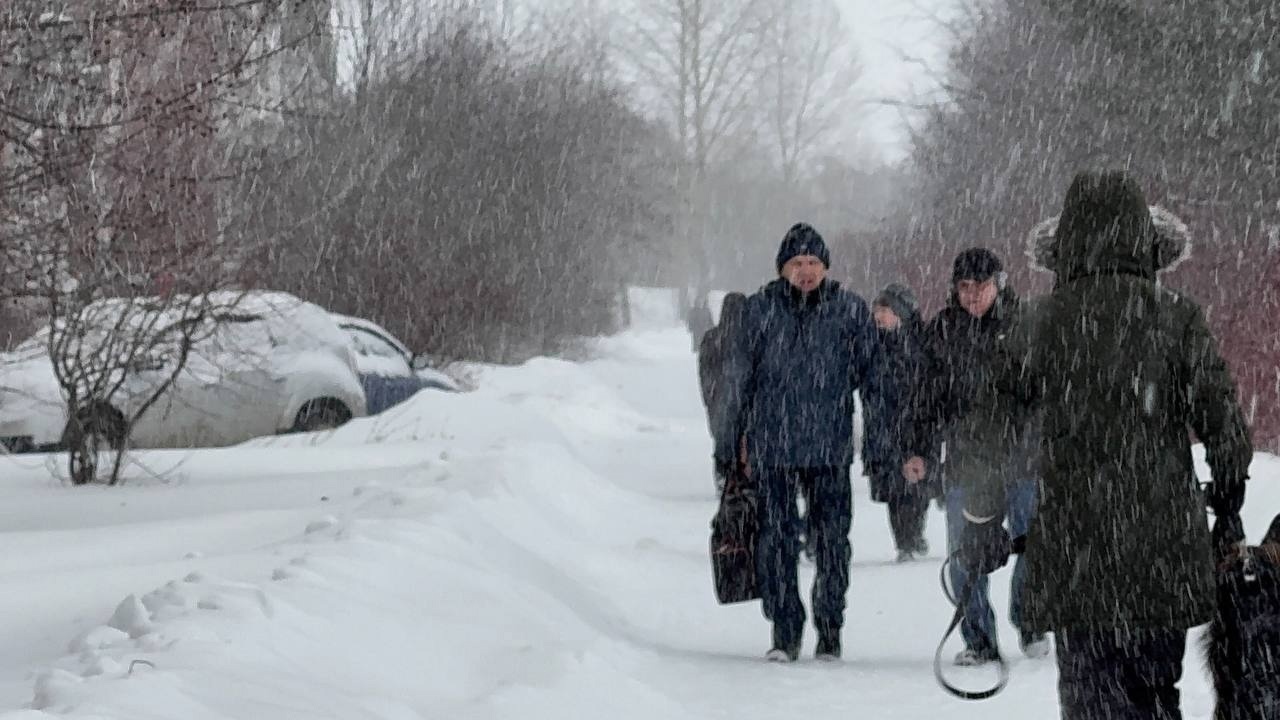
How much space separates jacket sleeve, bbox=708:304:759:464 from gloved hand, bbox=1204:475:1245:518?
3019 millimetres

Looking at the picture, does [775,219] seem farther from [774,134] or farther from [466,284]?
[466,284]

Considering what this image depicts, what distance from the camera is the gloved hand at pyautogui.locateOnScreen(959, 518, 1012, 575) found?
404 cm

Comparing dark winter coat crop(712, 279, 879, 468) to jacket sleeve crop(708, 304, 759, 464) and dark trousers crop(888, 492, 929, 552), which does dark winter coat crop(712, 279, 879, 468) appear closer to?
jacket sleeve crop(708, 304, 759, 464)

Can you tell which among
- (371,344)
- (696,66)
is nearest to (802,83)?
(696,66)

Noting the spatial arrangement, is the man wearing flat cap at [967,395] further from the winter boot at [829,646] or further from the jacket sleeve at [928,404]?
the winter boot at [829,646]

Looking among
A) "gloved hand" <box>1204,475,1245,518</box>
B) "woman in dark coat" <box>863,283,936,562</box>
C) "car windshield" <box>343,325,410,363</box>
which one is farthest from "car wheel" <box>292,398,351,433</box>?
"gloved hand" <box>1204,475,1245,518</box>

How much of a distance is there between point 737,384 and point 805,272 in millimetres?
561

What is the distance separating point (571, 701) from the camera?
5.46m

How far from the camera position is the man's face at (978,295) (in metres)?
7.19

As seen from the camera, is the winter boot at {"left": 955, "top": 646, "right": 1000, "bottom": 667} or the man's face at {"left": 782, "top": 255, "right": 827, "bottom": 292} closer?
the winter boot at {"left": 955, "top": 646, "right": 1000, "bottom": 667}

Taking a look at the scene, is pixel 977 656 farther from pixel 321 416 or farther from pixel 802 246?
pixel 321 416

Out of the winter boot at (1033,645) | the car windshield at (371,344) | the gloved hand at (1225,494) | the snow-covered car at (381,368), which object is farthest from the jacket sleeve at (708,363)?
the gloved hand at (1225,494)

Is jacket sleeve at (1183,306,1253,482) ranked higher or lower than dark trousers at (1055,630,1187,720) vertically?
higher

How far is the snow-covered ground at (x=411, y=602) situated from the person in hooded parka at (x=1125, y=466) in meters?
1.98
